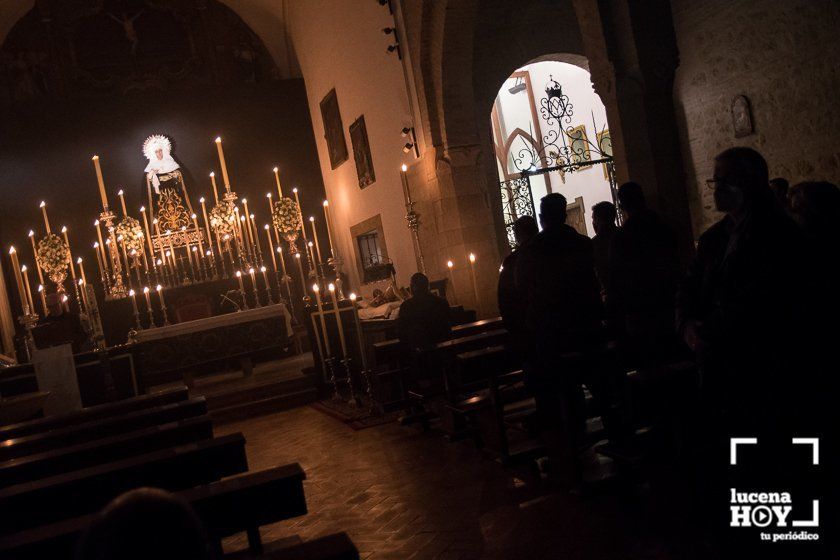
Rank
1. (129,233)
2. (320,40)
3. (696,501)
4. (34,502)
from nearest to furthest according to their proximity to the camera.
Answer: (34,502), (696,501), (129,233), (320,40)

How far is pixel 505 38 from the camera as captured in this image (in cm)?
1197

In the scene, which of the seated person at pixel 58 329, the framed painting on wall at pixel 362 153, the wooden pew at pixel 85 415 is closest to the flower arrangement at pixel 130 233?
the seated person at pixel 58 329

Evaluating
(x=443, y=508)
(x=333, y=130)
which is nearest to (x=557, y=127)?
(x=333, y=130)

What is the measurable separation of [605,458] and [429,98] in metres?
6.99

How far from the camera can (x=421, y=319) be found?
22.7 ft

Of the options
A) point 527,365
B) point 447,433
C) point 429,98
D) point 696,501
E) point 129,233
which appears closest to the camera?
point 696,501

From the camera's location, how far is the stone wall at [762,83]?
651 cm

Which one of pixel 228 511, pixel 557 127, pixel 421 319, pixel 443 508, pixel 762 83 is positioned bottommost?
pixel 443 508

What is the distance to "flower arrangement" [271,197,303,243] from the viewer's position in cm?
1424

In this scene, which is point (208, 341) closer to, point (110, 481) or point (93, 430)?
point (93, 430)

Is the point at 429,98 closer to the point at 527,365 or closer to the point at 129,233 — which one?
the point at 129,233

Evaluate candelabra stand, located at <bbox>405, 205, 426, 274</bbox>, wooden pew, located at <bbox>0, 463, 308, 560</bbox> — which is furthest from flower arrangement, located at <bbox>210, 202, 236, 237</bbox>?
wooden pew, located at <bbox>0, 463, 308, 560</bbox>

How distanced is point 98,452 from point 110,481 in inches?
38.7

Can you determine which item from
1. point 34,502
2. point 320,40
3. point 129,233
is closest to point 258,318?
point 129,233
